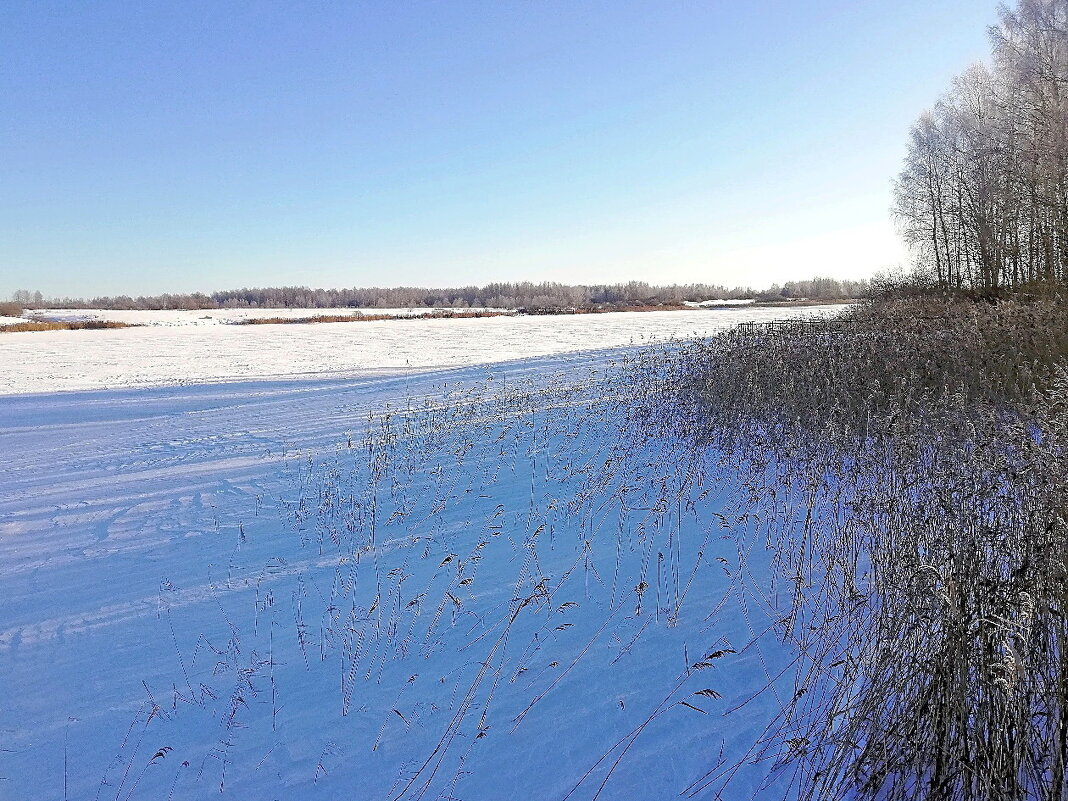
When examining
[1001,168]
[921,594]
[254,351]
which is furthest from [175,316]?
[921,594]

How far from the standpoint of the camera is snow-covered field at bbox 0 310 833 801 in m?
2.97

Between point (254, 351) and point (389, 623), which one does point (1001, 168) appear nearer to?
point (389, 623)

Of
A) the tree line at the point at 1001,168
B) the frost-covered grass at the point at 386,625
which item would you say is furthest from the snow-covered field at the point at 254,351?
the tree line at the point at 1001,168

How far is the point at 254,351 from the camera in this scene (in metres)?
25.7

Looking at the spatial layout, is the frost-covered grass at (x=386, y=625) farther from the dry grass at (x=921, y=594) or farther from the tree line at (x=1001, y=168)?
the tree line at (x=1001, y=168)

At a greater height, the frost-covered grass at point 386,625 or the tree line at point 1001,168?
the tree line at point 1001,168

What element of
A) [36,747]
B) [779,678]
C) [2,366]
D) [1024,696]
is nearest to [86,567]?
[36,747]

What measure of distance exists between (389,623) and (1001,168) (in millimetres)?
24035

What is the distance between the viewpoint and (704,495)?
6168 millimetres

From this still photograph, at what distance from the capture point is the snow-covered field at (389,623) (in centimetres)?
297

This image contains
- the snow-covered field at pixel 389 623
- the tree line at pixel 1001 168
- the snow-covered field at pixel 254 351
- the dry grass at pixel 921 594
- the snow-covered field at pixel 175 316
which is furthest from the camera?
the snow-covered field at pixel 175 316

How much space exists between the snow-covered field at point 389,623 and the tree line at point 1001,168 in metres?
10.3

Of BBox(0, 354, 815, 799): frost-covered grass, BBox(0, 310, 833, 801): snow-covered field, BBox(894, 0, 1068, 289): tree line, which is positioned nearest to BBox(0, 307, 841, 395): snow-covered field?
BBox(0, 310, 833, 801): snow-covered field

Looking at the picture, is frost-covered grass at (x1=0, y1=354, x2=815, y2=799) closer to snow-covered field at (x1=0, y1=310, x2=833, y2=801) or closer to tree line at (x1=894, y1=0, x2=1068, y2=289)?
snow-covered field at (x1=0, y1=310, x2=833, y2=801)
